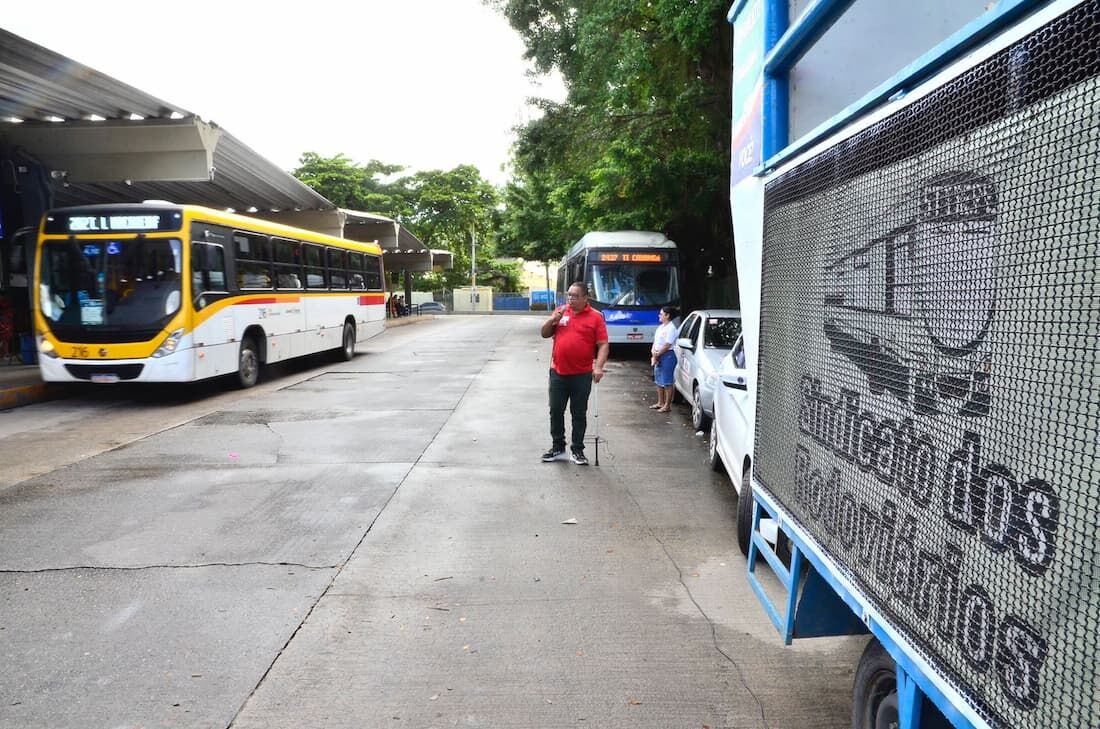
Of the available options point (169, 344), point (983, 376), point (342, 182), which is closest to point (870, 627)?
point (983, 376)

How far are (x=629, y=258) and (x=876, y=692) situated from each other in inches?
711

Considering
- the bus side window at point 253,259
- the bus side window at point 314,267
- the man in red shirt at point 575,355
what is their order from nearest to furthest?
1. the man in red shirt at point 575,355
2. the bus side window at point 253,259
3. the bus side window at point 314,267

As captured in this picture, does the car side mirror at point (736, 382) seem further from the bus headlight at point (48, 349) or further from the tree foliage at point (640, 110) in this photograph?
the bus headlight at point (48, 349)

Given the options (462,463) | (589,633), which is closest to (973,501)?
(589,633)

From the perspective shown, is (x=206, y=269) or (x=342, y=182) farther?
(x=342, y=182)

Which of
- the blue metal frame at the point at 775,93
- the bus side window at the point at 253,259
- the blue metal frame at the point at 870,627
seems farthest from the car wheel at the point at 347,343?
the blue metal frame at the point at 870,627

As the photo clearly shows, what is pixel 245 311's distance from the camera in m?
13.8

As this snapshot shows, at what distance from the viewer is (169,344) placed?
1155 cm

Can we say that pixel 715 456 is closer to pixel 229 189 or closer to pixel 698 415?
pixel 698 415

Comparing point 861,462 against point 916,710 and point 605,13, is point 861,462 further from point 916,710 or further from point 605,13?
point 605,13

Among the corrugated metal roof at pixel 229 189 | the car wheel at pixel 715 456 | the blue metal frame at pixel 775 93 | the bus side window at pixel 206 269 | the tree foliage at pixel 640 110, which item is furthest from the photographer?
the corrugated metal roof at pixel 229 189

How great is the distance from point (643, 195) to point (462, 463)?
1222cm

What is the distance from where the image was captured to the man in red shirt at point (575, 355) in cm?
785

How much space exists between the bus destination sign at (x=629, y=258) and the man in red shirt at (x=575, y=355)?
12.4 metres
